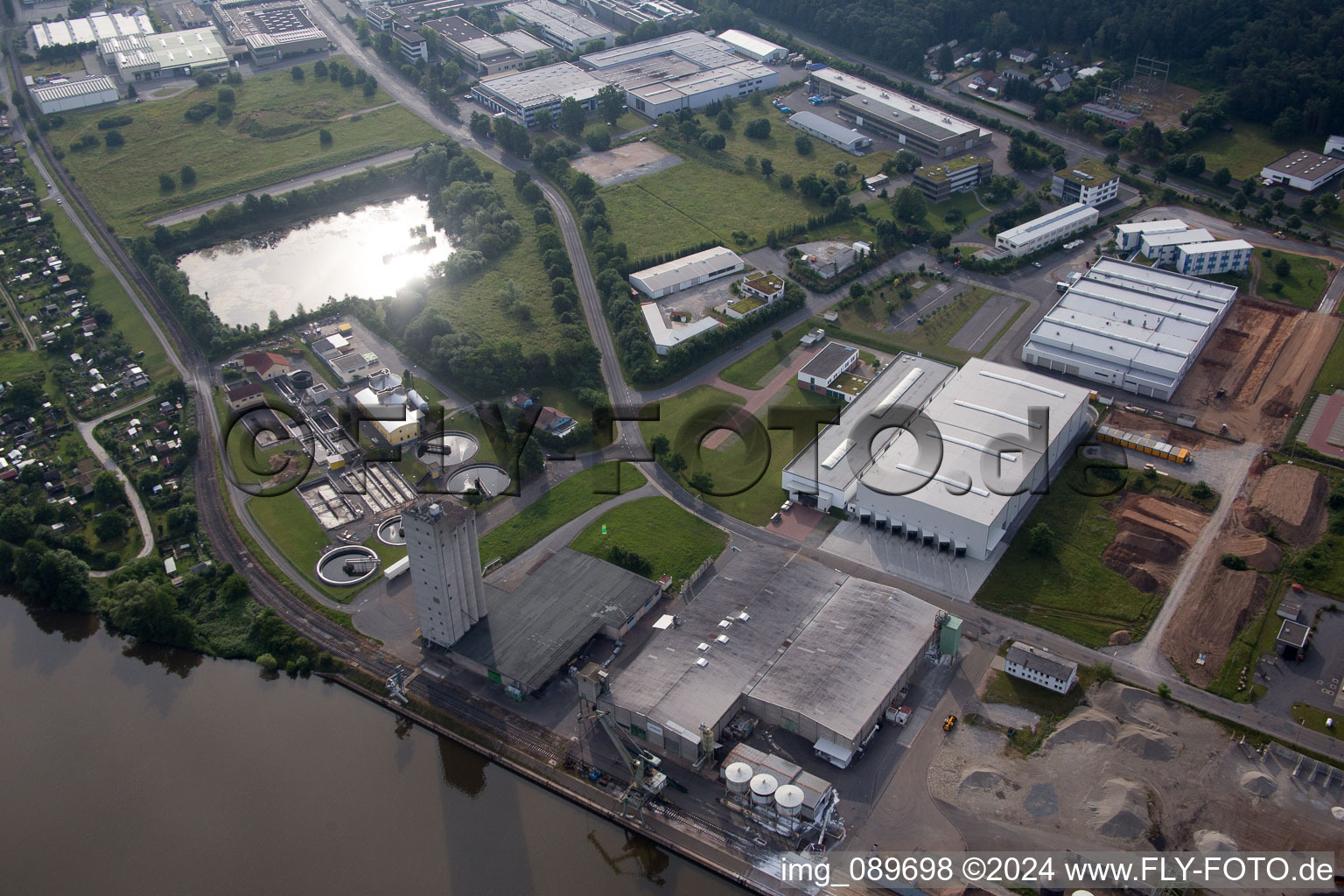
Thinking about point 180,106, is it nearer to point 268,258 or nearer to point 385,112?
point 385,112

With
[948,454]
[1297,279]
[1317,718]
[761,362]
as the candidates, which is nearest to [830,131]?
[761,362]

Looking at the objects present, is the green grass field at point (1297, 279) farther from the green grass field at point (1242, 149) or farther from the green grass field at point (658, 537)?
the green grass field at point (658, 537)

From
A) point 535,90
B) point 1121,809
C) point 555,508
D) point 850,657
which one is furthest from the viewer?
point 535,90

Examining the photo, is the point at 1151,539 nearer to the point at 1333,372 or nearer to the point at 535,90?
the point at 1333,372

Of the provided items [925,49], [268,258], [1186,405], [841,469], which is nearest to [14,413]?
[268,258]

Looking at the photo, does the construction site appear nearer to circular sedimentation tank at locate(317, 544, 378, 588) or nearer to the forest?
circular sedimentation tank at locate(317, 544, 378, 588)

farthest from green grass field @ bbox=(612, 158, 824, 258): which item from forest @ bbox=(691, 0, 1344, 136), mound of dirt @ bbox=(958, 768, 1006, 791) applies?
mound of dirt @ bbox=(958, 768, 1006, 791)
